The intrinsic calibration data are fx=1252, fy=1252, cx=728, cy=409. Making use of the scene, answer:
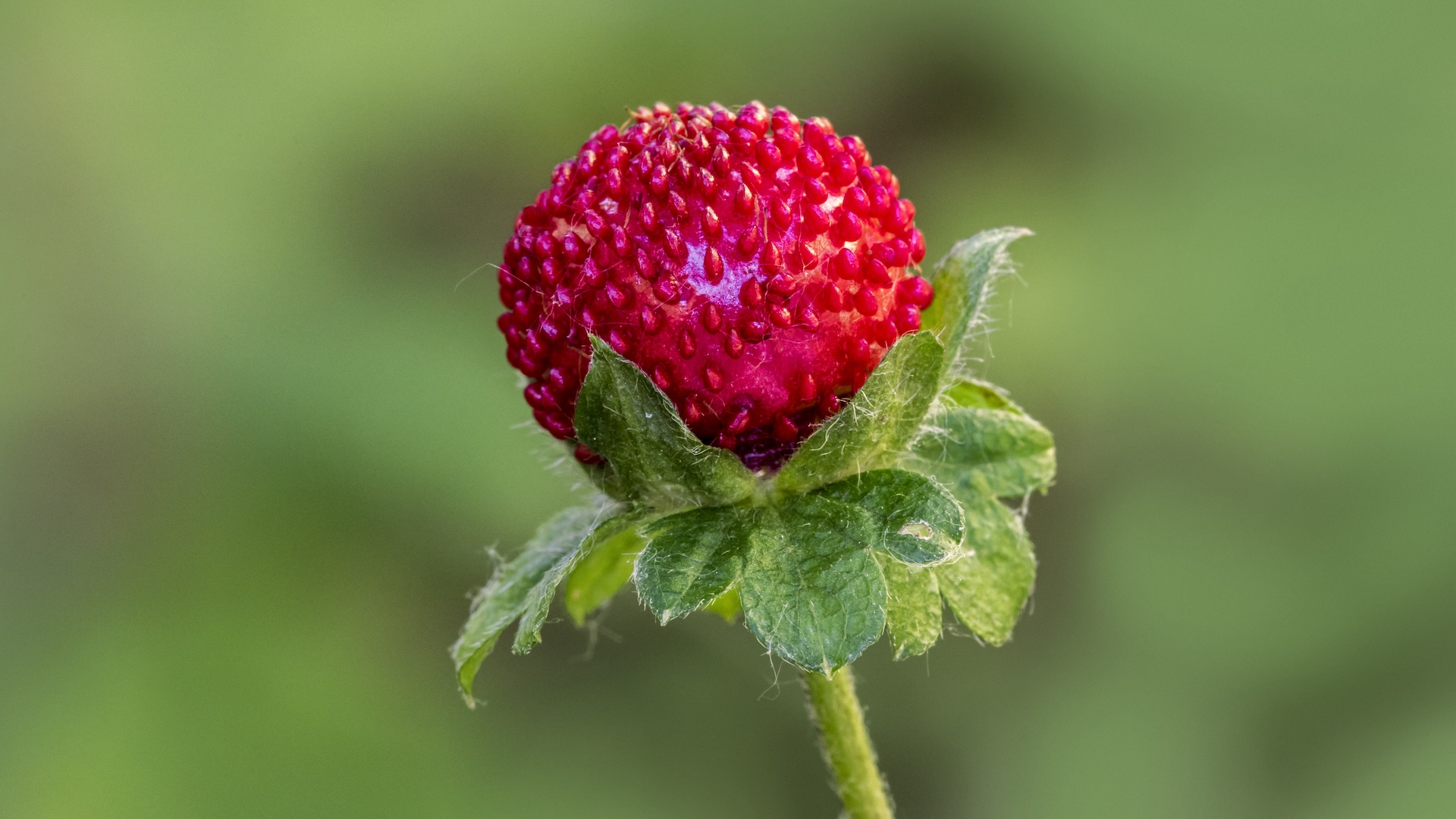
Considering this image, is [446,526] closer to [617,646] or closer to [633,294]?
[617,646]

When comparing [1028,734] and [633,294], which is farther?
[1028,734]

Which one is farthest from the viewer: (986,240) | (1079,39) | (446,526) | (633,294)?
(1079,39)

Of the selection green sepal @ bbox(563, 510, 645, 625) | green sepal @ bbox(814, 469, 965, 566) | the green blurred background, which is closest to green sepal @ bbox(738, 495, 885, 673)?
green sepal @ bbox(814, 469, 965, 566)

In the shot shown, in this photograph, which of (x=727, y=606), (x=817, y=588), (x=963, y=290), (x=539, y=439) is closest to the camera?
(x=817, y=588)

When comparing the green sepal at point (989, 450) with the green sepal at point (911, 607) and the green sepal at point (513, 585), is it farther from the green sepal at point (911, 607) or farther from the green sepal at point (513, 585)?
Result: the green sepal at point (513, 585)

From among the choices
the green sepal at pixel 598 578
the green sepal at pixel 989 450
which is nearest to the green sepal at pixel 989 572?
the green sepal at pixel 989 450

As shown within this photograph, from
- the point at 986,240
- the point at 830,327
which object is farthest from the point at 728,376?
the point at 986,240

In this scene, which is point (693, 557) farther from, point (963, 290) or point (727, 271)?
point (963, 290)

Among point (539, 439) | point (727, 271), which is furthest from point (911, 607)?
point (539, 439)
